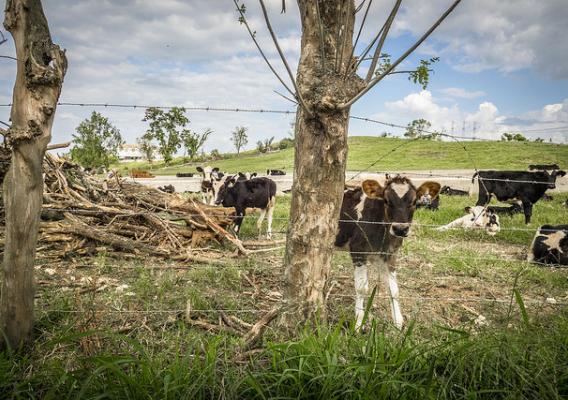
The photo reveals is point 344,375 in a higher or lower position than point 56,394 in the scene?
higher

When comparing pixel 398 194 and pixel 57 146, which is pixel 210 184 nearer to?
pixel 398 194

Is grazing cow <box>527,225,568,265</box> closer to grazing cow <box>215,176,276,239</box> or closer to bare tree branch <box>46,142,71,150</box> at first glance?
grazing cow <box>215,176,276,239</box>

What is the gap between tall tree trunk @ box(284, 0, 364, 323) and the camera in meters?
2.79

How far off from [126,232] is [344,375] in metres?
6.13

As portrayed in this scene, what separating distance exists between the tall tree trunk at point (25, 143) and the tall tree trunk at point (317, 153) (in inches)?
69.1

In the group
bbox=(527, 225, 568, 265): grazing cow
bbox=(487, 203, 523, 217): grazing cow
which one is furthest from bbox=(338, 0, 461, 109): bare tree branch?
bbox=(487, 203, 523, 217): grazing cow

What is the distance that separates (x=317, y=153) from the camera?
9.37ft

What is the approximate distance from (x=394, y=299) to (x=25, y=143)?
3.63 metres

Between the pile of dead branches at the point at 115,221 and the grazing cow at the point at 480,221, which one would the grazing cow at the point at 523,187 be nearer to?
the grazing cow at the point at 480,221

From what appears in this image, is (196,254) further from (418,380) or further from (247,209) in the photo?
(418,380)

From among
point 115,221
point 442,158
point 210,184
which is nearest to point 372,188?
point 115,221

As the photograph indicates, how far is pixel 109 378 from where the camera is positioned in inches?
87.8

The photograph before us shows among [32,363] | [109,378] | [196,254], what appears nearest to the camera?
[109,378]

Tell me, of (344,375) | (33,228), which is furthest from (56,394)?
(344,375)
